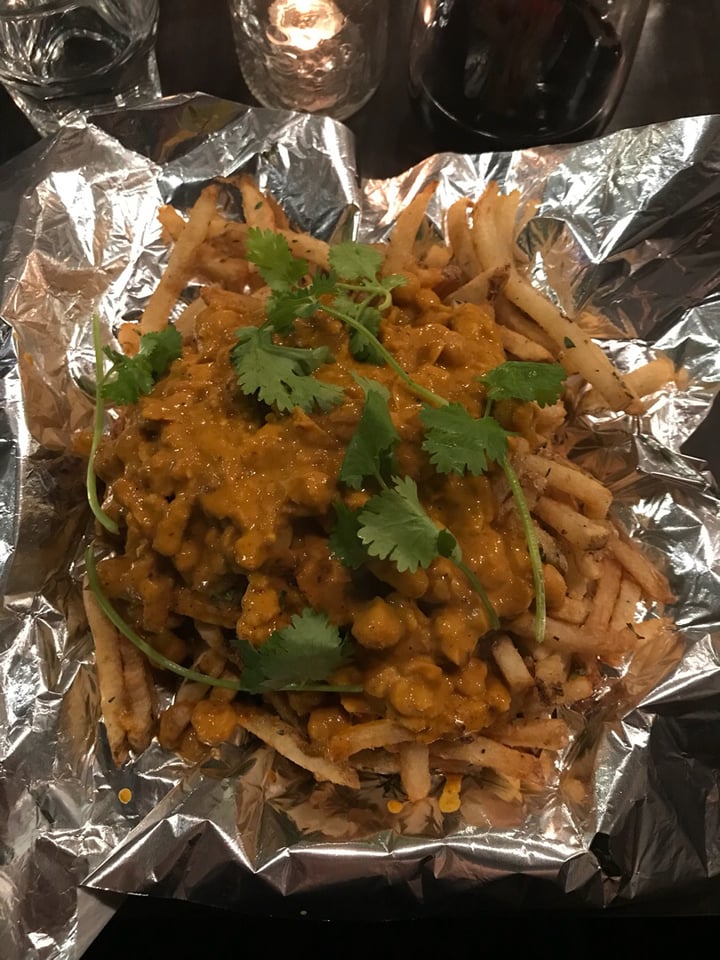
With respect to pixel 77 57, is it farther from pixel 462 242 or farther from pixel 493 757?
pixel 493 757

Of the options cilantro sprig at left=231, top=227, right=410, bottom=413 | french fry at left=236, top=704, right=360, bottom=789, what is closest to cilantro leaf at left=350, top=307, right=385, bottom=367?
cilantro sprig at left=231, top=227, right=410, bottom=413

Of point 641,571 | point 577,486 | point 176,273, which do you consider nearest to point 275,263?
point 176,273

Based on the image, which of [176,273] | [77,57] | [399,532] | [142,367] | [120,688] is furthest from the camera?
[77,57]

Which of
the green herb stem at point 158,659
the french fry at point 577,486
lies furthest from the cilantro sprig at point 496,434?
the green herb stem at point 158,659

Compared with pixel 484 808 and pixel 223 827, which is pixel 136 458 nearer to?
pixel 223 827

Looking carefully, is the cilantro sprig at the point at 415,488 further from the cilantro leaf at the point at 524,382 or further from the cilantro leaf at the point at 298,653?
the cilantro leaf at the point at 298,653

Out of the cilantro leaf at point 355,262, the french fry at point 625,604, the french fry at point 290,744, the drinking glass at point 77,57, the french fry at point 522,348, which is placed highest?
the drinking glass at point 77,57

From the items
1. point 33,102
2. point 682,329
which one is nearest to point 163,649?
point 682,329
